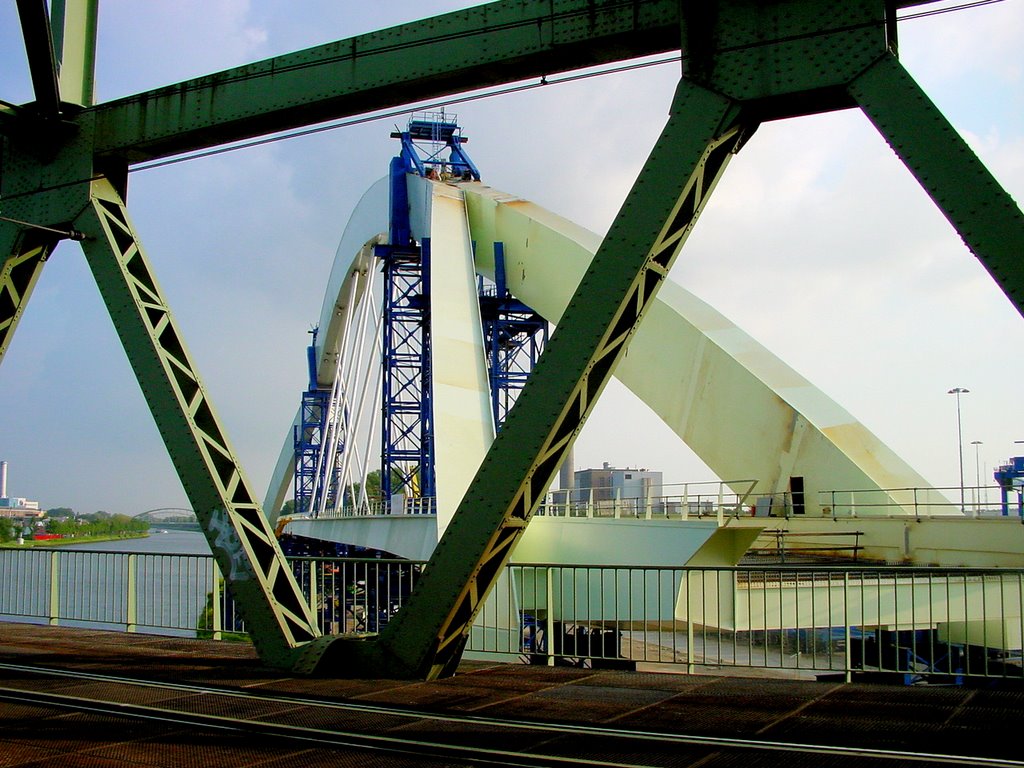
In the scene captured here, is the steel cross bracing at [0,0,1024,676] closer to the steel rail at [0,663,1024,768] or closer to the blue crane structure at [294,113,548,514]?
the steel rail at [0,663,1024,768]

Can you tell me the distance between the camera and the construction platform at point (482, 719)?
18.3 ft

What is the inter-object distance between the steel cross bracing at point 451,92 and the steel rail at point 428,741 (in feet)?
3.69

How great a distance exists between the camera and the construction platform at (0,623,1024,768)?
557 cm

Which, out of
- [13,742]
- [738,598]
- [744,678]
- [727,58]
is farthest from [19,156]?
[738,598]

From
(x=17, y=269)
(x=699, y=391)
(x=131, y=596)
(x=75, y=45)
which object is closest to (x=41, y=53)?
→ (x=75, y=45)

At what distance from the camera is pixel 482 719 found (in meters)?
6.52

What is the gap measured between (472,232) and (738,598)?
20767 millimetres

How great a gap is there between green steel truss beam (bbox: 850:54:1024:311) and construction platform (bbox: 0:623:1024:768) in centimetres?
287

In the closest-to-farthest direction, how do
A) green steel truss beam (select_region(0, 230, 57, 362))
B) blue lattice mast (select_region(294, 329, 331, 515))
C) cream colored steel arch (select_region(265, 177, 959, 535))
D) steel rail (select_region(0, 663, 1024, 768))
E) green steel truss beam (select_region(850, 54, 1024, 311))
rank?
steel rail (select_region(0, 663, 1024, 768))
green steel truss beam (select_region(850, 54, 1024, 311))
green steel truss beam (select_region(0, 230, 57, 362))
cream colored steel arch (select_region(265, 177, 959, 535))
blue lattice mast (select_region(294, 329, 331, 515))

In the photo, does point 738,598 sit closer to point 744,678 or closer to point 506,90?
point 744,678

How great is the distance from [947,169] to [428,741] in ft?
15.5

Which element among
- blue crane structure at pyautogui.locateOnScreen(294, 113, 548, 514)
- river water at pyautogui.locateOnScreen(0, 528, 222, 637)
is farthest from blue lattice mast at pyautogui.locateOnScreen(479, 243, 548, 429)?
river water at pyautogui.locateOnScreen(0, 528, 222, 637)

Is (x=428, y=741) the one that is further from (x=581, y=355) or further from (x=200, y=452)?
(x=200, y=452)

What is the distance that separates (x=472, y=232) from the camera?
120ft
